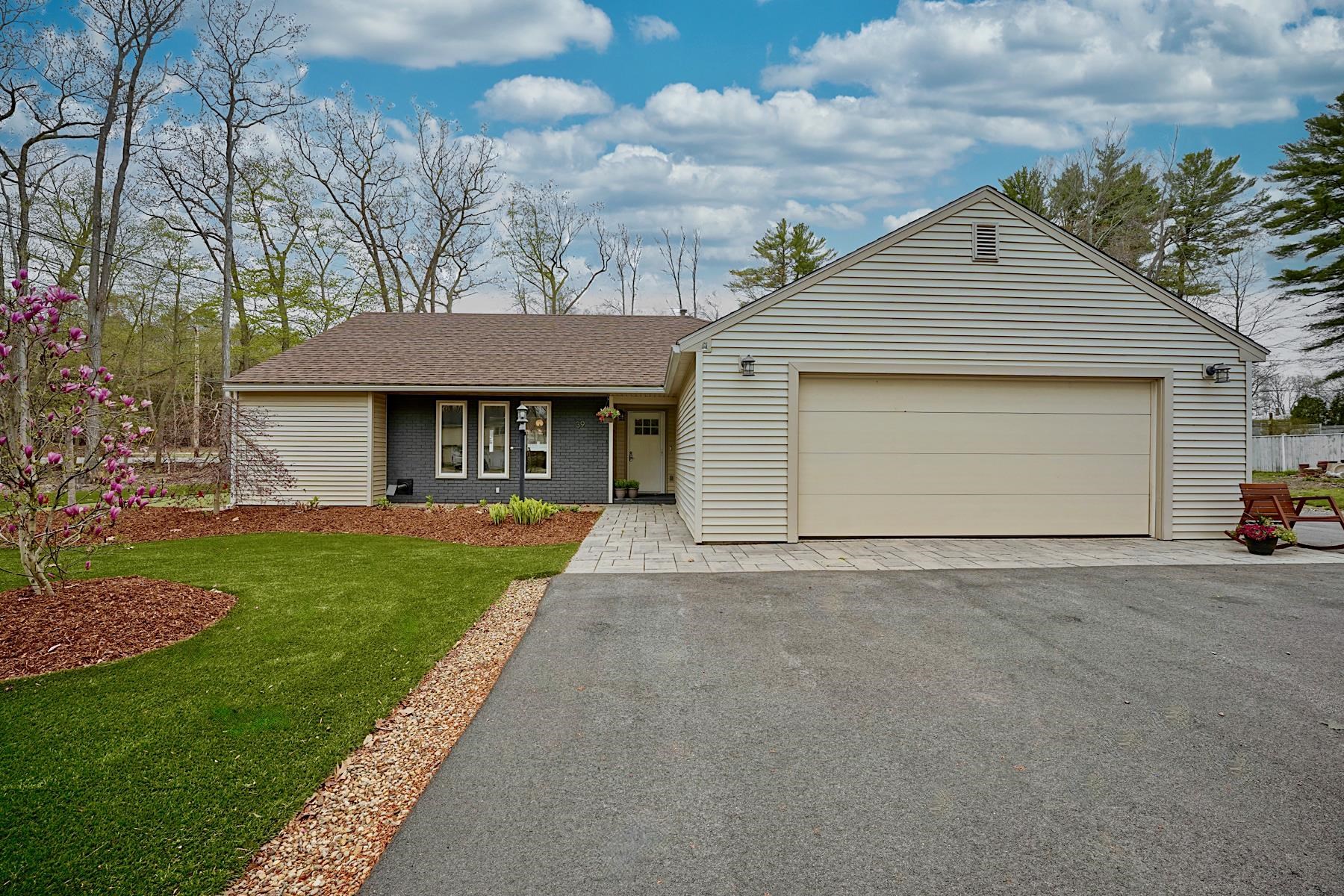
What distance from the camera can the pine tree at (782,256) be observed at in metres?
26.2

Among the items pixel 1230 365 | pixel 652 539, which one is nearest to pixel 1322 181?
pixel 1230 365

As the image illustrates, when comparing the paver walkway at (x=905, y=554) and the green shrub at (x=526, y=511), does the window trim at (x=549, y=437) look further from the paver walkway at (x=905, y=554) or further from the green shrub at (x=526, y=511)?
the paver walkway at (x=905, y=554)

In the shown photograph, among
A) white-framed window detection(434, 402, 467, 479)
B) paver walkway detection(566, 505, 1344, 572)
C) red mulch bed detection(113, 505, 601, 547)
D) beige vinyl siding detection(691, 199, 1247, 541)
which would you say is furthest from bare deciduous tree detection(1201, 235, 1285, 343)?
white-framed window detection(434, 402, 467, 479)

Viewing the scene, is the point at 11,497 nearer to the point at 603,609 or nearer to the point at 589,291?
the point at 603,609

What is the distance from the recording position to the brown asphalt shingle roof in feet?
37.7

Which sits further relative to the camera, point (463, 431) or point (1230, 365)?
point (463, 431)

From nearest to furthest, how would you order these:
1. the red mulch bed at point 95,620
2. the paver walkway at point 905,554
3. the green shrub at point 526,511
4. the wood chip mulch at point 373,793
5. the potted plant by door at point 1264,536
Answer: the wood chip mulch at point 373,793
the red mulch bed at point 95,620
the paver walkway at point 905,554
the potted plant by door at point 1264,536
the green shrub at point 526,511

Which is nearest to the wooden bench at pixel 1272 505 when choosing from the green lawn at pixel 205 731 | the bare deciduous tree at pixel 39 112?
the green lawn at pixel 205 731

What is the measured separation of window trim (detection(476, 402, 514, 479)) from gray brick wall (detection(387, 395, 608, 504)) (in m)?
0.05

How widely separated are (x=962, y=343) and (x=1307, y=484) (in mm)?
15260

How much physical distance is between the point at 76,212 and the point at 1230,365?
82.8 feet

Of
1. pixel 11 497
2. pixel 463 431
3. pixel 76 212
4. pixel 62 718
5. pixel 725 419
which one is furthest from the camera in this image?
pixel 76 212

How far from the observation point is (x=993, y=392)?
7754 mm

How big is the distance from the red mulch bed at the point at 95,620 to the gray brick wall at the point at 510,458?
703 cm
